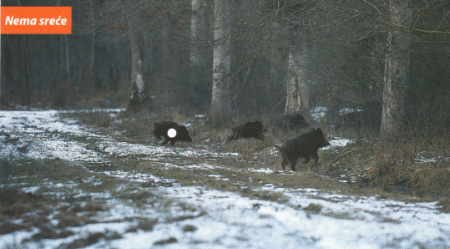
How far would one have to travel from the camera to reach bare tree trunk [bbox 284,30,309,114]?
449 inches

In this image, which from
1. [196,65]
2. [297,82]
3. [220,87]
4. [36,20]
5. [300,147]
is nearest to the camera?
[300,147]

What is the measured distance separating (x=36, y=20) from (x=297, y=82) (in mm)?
27872

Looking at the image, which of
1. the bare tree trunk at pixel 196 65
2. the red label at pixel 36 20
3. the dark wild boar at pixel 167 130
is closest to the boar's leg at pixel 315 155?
the dark wild boar at pixel 167 130

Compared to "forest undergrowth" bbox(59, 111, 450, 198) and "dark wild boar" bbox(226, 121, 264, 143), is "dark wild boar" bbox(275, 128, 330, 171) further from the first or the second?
"dark wild boar" bbox(226, 121, 264, 143)

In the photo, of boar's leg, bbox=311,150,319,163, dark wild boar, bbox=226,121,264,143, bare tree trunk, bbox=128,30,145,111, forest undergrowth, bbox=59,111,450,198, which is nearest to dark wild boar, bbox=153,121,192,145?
forest undergrowth, bbox=59,111,450,198

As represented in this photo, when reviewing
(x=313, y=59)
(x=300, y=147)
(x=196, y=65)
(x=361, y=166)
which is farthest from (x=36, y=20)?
(x=361, y=166)

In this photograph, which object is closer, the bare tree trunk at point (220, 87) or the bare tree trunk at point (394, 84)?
the bare tree trunk at point (394, 84)

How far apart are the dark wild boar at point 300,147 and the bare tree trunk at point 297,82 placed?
4028 mm

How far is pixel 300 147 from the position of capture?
7.42 meters

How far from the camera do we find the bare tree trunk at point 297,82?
1140 centimetres

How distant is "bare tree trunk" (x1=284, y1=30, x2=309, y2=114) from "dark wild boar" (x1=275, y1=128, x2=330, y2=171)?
4028mm

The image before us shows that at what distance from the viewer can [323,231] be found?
3.30 metres

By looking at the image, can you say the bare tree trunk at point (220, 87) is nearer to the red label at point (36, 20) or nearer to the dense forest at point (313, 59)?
the dense forest at point (313, 59)

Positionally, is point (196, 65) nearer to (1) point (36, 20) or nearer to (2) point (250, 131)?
(2) point (250, 131)
